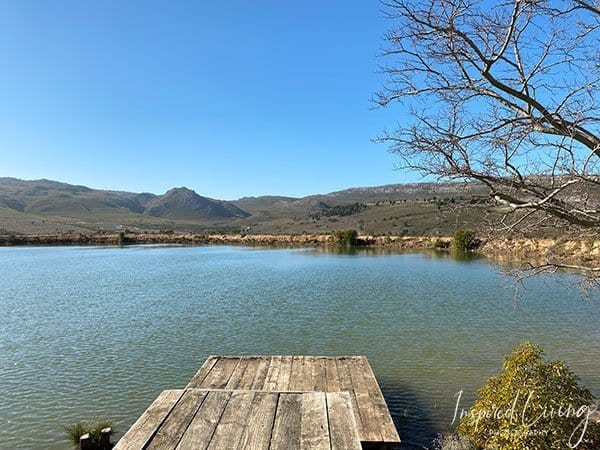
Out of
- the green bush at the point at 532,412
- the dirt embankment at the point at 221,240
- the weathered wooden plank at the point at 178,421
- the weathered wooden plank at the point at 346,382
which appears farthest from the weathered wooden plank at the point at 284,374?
the dirt embankment at the point at 221,240

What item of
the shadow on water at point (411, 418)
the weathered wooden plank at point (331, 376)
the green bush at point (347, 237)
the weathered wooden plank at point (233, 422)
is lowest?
the shadow on water at point (411, 418)

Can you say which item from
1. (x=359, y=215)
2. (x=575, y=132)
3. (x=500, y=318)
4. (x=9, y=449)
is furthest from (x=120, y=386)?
(x=359, y=215)

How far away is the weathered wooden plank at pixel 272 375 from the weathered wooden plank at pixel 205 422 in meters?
3.71

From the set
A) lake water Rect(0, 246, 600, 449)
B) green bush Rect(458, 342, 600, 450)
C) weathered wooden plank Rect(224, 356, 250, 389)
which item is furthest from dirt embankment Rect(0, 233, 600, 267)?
green bush Rect(458, 342, 600, 450)

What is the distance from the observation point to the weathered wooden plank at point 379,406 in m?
5.59

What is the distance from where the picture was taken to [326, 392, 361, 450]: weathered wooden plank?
287 centimetres

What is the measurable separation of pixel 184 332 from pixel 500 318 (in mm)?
9979

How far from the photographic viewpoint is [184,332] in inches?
516

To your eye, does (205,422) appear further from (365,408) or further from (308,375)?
(308,375)

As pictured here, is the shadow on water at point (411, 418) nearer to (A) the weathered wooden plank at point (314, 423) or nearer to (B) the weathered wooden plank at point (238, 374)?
(B) the weathered wooden plank at point (238, 374)

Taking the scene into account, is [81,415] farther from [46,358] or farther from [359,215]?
[359,215]

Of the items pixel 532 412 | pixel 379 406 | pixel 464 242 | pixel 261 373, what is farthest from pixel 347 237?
pixel 532 412

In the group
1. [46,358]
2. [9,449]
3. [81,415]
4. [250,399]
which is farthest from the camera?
[46,358]

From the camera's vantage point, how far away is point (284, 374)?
315 inches
